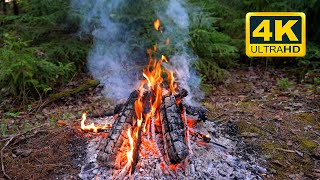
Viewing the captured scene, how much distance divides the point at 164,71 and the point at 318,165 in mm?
3687

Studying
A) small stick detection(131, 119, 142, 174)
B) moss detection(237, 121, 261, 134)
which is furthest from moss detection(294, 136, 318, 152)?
small stick detection(131, 119, 142, 174)

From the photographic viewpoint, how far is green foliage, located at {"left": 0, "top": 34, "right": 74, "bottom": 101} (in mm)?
6223

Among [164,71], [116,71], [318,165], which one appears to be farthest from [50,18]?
[318,165]

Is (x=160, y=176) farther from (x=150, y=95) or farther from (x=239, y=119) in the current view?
(x=239, y=119)

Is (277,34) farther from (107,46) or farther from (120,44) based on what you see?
(107,46)

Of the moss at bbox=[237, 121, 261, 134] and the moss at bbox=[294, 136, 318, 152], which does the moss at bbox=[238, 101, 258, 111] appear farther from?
the moss at bbox=[294, 136, 318, 152]

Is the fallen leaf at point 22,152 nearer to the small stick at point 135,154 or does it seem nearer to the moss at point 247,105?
the small stick at point 135,154

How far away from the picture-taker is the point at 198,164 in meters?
3.49

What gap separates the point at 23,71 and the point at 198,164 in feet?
14.4

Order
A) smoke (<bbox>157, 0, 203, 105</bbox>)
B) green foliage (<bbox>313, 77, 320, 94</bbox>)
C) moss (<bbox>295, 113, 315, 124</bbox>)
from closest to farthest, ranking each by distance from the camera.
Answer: moss (<bbox>295, 113, 315, 124</bbox>) → green foliage (<bbox>313, 77, 320, 94</bbox>) → smoke (<bbox>157, 0, 203, 105</bbox>)

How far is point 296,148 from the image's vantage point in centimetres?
412

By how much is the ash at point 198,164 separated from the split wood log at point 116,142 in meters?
0.11

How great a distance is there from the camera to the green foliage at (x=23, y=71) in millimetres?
6223

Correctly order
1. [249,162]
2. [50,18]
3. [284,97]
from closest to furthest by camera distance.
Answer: [249,162] → [284,97] → [50,18]
